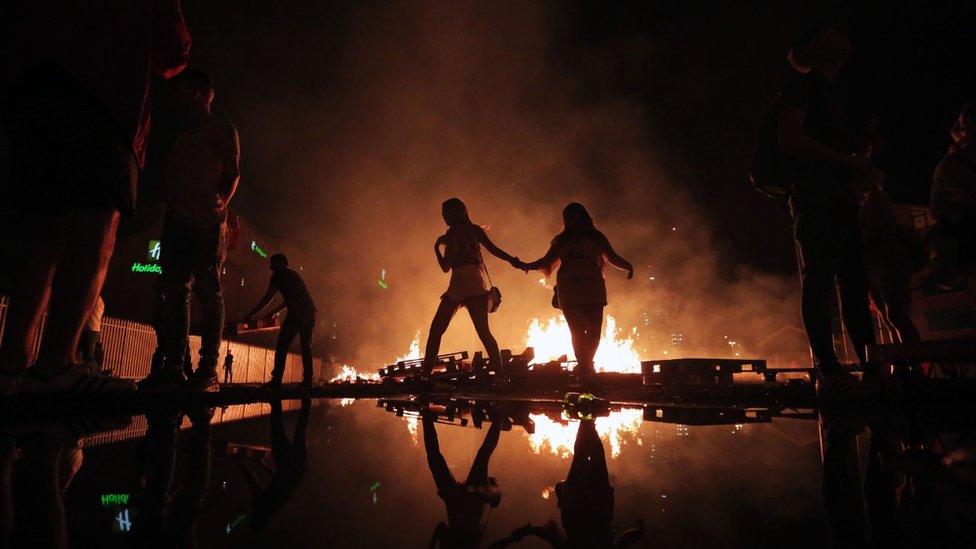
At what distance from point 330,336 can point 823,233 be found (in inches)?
1476

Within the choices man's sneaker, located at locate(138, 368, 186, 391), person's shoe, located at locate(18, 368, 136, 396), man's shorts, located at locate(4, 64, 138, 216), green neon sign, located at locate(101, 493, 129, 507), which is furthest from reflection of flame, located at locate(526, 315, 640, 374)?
green neon sign, located at locate(101, 493, 129, 507)

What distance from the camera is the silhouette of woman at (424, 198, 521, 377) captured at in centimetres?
554

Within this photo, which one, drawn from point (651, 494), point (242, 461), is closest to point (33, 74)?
point (242, 461)

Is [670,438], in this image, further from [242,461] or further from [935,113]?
[935,113]

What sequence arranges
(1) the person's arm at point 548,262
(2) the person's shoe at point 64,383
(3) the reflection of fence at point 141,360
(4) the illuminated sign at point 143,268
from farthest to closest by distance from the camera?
(4) the illuminated sign at point 143,268
(1) the person's arm at point 548,262
(3) the reflection of fence at point 141,360
(2) the person's shoe at point 64,383

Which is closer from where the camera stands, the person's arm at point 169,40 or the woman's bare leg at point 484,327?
the person's arm at point 169,40

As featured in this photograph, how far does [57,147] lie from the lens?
95.3 inches

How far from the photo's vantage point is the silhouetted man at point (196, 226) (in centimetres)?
373

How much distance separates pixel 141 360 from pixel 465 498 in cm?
1300

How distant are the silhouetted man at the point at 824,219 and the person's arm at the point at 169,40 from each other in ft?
13.2

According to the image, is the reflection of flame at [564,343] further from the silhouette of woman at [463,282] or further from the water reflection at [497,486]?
the water reflection at [497,486]

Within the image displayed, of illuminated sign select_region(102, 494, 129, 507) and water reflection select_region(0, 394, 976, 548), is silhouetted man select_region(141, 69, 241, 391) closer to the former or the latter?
water reflection select_region(0, 394, 976, 548)

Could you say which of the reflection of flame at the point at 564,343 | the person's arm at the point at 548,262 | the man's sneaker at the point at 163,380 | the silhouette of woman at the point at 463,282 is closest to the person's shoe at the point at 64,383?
the man's sneaker at the point at 163,380

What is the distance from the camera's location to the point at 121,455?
1.73m
